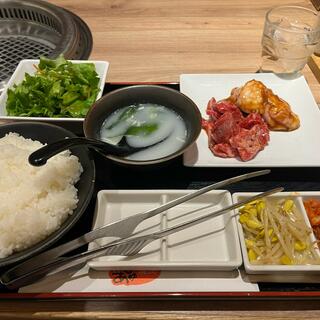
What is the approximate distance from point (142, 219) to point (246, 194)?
0.44 m

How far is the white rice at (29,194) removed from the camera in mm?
1126

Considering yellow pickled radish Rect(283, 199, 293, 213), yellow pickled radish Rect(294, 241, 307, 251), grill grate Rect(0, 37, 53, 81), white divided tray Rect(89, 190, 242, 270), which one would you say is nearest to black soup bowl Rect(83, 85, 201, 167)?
white divided tray Rect(89, 190, 242, 270)

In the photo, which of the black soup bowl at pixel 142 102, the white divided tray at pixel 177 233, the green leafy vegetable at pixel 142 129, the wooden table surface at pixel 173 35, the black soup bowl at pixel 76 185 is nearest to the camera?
the black soup bowl at pixel 76 185

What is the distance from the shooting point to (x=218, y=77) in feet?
6.72

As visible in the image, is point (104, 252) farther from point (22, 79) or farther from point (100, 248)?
point (22, 79)

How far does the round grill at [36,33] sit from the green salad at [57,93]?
1.25ft

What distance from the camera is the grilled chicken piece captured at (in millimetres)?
1740

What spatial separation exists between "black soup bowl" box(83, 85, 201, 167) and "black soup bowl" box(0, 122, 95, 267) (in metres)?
0.12

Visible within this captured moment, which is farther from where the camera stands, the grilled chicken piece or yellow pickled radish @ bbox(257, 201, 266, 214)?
the grilled chicken piece

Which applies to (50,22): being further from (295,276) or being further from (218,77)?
(295,276)

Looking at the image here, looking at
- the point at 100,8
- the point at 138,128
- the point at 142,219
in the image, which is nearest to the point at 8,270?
the point at 142,219

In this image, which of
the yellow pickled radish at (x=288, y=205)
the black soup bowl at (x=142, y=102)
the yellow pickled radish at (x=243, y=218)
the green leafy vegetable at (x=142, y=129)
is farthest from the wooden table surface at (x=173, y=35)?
the yellow pickled radish at (x=243, y=218)

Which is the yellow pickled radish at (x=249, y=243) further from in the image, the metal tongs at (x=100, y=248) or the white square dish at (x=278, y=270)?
the metal tongs at (x=100, y=248)

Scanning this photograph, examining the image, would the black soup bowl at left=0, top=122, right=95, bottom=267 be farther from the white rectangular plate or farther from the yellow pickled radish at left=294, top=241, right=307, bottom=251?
the yellow pickled radish at left=294, top=241, right=307, bottom=251
